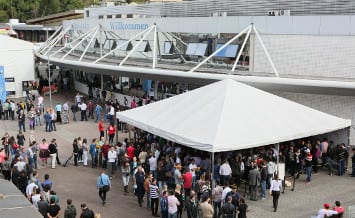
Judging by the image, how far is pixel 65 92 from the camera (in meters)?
37.3

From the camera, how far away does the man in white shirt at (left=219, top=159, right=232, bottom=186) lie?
14.1 meters

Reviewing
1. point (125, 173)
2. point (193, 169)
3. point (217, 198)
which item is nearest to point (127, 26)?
point (125, 173)

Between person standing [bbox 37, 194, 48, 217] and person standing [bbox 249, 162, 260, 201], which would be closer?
person standing [bbox 37, 194, 48, 217]

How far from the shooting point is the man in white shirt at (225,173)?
14.1m

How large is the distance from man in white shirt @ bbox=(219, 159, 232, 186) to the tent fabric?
972 millimetres

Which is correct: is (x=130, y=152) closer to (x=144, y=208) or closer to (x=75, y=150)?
(x=75, y=150)

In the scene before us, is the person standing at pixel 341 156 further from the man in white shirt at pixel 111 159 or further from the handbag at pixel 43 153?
the handbag at pixel 43 153

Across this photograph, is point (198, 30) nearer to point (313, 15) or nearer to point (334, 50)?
point (313, 15)

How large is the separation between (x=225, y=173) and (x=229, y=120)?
1500 millimetres

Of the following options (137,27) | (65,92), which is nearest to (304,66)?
(137,27)

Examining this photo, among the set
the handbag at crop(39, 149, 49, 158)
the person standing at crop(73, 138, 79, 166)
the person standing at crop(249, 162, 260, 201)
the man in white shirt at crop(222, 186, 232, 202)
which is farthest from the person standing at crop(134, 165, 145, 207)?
the handbag at crop(39, 149, 49, 158)

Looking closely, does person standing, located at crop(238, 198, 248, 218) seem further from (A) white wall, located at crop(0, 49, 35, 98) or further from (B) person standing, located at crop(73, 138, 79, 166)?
(A) white wall, located at crop(0, 49, 35, 98)

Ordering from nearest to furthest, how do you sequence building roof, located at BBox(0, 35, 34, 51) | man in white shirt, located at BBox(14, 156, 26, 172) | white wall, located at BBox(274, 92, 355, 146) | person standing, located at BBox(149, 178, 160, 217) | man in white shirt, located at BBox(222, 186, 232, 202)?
man in white shirt, located at BBox(222, 186, 232, 202) → person standing, located at BBox(149, 178, 160, 217) → man in white shirt, located at BBox(14, 156, 26, 172) → white wall, located at BBox(274, 92, 355, 146) → building roof, located at BBox(0, 35, 34, 51)

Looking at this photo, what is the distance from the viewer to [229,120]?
14.3 meters
